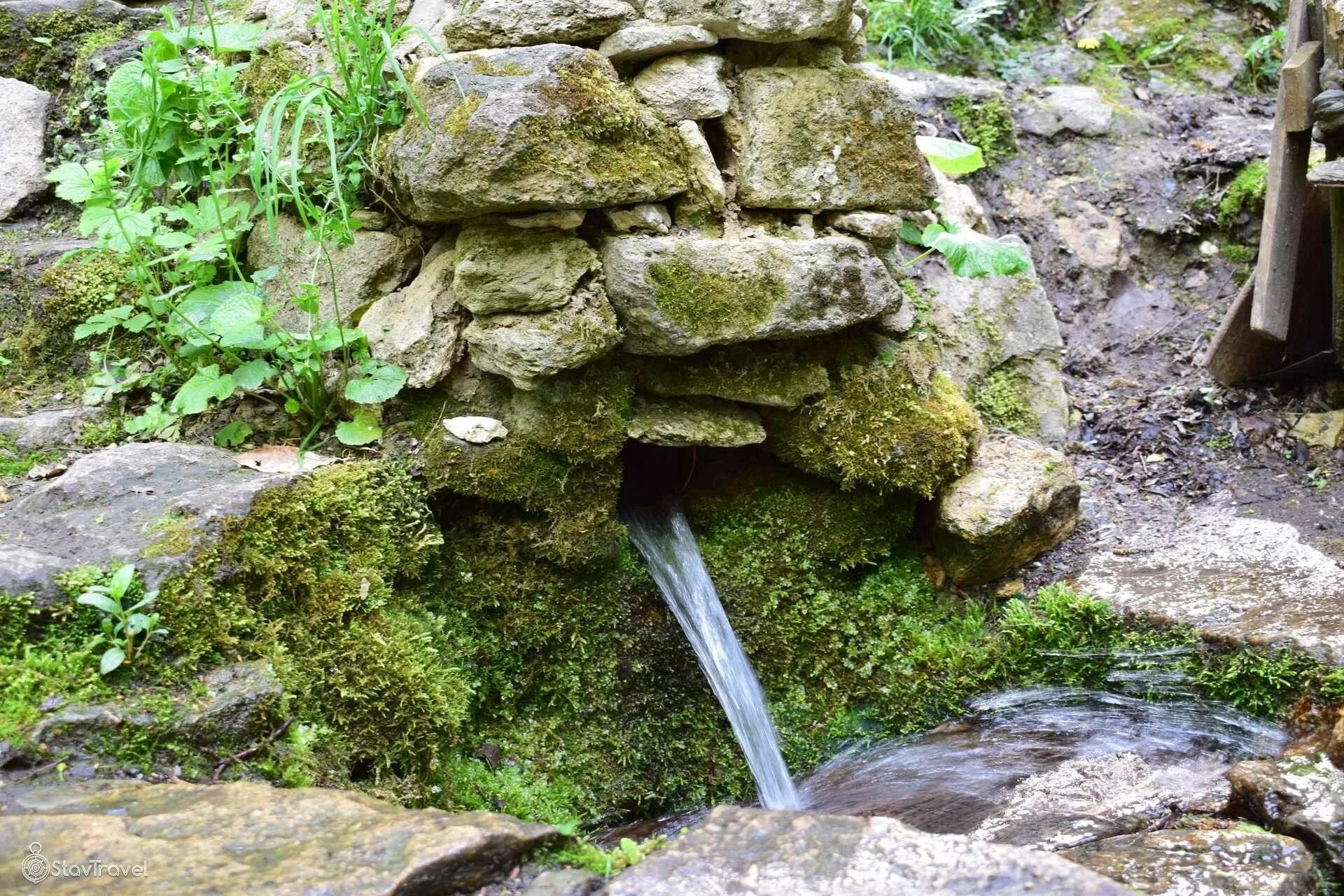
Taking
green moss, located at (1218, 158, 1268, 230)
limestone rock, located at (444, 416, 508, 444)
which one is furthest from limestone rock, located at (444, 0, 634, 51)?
green moss, located at (1218, 158, 1268, 230)

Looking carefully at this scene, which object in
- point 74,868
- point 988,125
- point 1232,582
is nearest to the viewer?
point 74,868

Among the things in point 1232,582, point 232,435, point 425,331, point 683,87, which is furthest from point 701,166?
point 1232,582

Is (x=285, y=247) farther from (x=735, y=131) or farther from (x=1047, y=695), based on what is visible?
(x=1047, y=695)

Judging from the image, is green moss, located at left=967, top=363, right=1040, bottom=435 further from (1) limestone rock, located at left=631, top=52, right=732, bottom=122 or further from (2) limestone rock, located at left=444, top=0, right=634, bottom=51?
(2) limestone rock, located at left=444, top=0, right=634, bottom=51

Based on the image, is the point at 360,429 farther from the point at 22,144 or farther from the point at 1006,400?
the point at 1006,400

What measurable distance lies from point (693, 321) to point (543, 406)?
57 cm

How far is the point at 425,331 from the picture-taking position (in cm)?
326

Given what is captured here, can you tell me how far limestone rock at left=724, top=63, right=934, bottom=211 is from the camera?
3314mm

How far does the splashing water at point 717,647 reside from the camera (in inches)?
139

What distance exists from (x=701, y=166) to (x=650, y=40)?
42 cm

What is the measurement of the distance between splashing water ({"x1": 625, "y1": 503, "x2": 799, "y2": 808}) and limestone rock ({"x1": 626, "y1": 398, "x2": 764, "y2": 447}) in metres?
0.46

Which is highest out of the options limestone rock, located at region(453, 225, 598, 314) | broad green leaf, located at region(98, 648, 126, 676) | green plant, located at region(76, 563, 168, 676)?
limestone rock, located at region(453, 225, 598, 314)

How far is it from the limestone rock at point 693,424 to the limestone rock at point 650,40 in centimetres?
114

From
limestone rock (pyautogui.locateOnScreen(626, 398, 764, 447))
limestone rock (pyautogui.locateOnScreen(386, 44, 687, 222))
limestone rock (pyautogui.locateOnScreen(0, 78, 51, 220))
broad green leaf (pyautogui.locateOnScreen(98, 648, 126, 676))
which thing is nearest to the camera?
broad green leaf (pyautogui.locateOnScreen(98, 648, 126, 676))
